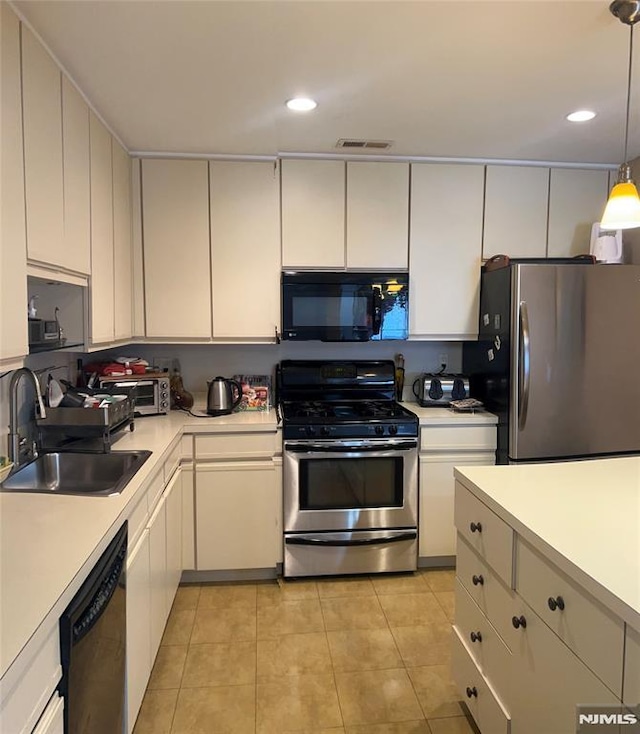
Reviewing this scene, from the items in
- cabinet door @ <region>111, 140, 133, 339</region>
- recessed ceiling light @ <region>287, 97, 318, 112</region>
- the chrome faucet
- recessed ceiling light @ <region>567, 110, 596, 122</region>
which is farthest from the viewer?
cabinet door @ <region>111, 140, 133, 339</region>

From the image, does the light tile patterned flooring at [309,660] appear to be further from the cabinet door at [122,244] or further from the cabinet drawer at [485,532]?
the cabinet door at [122,244]

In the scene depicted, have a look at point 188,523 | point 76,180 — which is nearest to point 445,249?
point 76,180

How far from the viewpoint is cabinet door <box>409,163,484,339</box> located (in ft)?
10.6

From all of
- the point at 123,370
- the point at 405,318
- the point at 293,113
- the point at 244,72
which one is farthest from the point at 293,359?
the point at 244,72

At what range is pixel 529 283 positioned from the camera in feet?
9.15

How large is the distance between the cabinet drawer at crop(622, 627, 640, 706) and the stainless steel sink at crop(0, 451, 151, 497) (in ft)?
5.26

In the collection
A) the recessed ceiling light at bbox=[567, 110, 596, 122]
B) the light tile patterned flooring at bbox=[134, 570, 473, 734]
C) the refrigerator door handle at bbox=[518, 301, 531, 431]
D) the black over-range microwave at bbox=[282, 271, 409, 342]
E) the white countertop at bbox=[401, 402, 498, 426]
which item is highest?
the recessed ceiling light at bbox=[567, 110, 596, 122]

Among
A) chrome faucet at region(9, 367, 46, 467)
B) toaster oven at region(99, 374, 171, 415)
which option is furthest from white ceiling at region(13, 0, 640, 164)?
toaster oven at region(99, 374, 171, 415)

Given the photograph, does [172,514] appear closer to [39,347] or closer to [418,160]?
[39,347]

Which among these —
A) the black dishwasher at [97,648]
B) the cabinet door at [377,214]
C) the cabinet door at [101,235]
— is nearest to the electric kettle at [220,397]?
the cabinet door at [101,235]

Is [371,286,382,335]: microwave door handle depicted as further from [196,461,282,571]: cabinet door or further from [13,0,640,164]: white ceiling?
[196,461,282,571]: cabinet door

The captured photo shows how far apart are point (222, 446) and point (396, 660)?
134cm

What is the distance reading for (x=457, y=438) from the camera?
3.07 metres

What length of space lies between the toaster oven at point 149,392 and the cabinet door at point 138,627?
1127 millimetres
